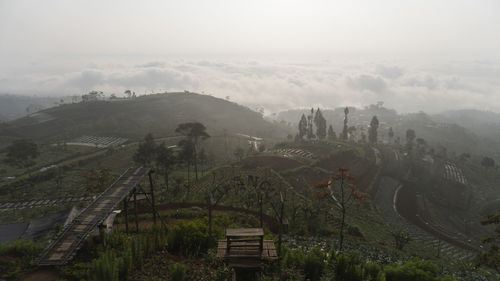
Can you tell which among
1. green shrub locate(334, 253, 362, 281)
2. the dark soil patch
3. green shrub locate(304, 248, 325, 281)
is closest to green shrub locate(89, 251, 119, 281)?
green shrub locate(304, 248, 325, 281)

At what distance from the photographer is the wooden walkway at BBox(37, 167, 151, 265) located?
556 inches

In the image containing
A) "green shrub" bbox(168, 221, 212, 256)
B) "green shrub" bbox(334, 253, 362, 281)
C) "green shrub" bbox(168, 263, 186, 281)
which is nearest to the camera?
"green shrub" bbox(168, 263, 186, 281)

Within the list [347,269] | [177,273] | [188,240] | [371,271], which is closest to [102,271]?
[177,273]

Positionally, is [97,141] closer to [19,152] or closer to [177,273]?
[19,152]

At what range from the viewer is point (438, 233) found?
5338cm

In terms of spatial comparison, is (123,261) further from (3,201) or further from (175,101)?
(175,101)

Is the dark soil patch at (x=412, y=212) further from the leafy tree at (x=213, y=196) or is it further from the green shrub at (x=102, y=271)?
the green shrub at (x=102, y=271)

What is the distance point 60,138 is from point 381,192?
13000 centimetres

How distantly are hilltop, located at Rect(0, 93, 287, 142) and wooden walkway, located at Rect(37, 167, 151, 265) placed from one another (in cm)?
10594

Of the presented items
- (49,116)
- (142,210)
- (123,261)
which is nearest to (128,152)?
(142,210)

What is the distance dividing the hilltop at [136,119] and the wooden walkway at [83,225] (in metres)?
106

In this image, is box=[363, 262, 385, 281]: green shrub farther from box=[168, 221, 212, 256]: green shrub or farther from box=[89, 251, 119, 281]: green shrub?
box=[89, 251, 119, 281]: green shrub

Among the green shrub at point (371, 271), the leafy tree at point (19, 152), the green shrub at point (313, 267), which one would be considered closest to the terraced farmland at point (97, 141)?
the leafy tree at point (19, 152)

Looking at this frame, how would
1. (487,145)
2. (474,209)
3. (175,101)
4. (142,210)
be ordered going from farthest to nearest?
(487,145)
(175,101)
(474,209)
(142,210)
